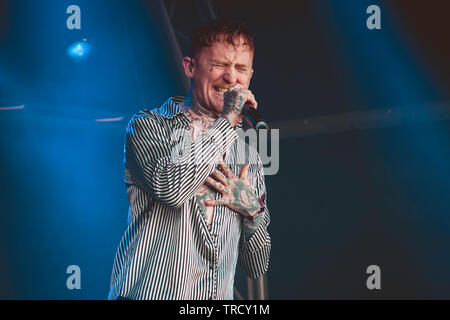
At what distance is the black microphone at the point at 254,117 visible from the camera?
1.28 m

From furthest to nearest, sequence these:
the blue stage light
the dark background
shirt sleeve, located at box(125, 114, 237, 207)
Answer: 1. the blue stage light
2. the dark background
3. shirt sleeve, located at box(125, 114, 237, 207)

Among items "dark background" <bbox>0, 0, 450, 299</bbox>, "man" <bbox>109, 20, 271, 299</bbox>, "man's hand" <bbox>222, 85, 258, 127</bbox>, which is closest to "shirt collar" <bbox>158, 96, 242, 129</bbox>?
"man" <bbox>109, 20, 271, 299</bbox>

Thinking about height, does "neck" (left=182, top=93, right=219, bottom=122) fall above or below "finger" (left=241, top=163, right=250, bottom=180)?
above

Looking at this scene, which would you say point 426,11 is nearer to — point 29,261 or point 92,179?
point 92,179

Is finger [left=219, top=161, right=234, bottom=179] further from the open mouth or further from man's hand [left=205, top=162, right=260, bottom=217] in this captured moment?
the open mouth

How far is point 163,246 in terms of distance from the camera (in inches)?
50.5

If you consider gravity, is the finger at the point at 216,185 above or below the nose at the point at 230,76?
below

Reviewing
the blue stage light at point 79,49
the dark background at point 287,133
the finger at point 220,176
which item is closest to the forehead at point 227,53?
the finger at point 220,176

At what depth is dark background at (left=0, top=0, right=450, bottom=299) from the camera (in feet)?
9.21

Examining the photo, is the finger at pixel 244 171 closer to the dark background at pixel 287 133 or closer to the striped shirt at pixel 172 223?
the striped shirt at pixel 172 223

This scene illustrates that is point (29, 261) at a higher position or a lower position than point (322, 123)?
lower

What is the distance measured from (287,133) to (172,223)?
220cm
